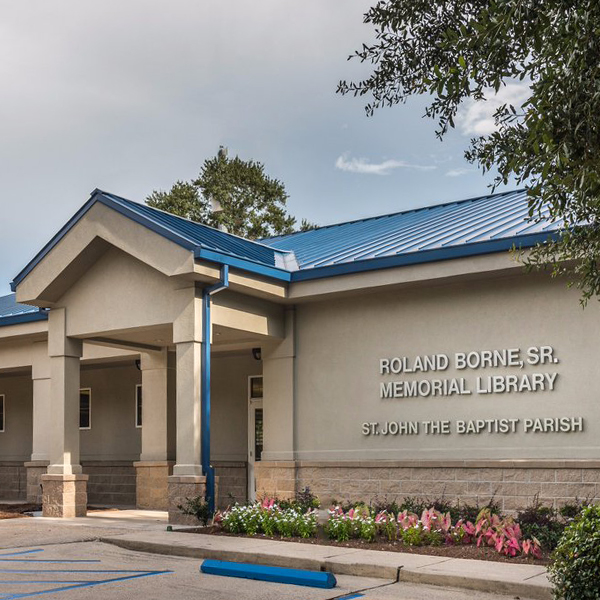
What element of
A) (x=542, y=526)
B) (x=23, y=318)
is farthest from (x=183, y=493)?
(x=23, y=318)

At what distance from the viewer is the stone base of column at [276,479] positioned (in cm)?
1709

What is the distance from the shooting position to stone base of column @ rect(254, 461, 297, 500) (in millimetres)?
17094

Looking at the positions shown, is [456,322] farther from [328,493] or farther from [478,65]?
[478,65]

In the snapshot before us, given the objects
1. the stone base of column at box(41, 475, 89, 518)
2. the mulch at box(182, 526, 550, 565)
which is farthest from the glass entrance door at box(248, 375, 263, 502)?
the mulch at box(182, 526, 550, 565)

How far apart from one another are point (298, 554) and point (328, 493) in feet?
16.7

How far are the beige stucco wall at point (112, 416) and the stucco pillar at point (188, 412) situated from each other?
748cm

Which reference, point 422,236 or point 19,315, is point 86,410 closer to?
point 19,315

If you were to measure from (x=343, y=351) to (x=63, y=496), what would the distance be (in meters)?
6.40

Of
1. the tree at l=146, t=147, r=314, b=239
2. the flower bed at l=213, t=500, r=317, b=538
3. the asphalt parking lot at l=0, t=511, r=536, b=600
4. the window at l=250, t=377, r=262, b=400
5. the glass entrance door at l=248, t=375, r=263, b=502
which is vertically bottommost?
the asphalt parking lot at l=0, t=511, r=536, b=600

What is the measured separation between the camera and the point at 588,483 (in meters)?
13.6

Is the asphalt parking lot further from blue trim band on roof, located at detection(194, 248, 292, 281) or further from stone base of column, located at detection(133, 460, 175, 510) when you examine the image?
stone base of column, located at detection(133, 460, 175, 510)

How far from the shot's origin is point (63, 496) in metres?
17.5

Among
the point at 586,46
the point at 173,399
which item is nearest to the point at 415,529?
the point at 586,46

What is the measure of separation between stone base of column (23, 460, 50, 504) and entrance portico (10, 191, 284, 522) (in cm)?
318
